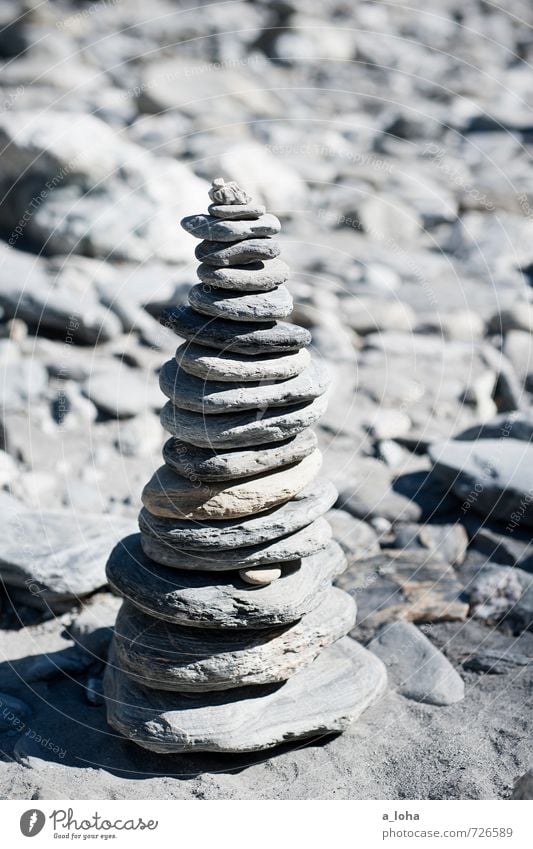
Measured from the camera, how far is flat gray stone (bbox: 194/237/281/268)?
6484mm

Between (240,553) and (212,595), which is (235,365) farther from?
(212,595)

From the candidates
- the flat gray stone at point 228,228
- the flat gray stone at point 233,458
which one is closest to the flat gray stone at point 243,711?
the flat gray stone at point 233,458

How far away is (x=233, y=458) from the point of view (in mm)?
6547

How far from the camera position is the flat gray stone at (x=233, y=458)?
21.5 ft

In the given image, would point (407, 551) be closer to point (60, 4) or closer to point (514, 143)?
point (514, 143)

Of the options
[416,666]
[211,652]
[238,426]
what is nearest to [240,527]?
[238,426]

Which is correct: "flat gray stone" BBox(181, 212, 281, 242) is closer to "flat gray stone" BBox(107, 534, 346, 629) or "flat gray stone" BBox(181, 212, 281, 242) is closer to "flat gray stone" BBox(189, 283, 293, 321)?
"flat gray stone" BBox(189, 283, 293, 321)

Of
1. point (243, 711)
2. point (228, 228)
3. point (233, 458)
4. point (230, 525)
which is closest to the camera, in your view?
point (228, 228)

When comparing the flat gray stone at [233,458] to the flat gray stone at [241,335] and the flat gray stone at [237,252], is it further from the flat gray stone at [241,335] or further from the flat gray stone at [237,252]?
the flat gray stone at [237,252]

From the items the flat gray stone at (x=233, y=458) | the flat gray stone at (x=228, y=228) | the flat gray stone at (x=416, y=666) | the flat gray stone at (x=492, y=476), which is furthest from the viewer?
the flat gray stone at (x=492, y=476)

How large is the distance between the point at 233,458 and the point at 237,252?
138 centimetres

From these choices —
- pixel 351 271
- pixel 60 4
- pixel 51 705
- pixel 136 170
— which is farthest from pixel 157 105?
pixel 51 705

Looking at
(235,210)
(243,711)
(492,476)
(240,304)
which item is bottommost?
(243,711)

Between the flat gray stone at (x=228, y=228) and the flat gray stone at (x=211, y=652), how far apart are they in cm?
266
